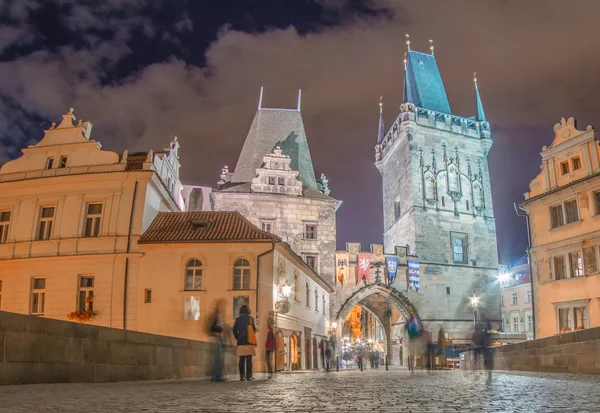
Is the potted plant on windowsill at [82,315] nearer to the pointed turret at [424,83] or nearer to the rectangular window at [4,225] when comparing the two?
the rectangular window at [4,225]

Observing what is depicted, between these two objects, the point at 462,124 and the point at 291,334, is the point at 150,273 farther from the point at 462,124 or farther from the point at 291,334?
the point at 462,124

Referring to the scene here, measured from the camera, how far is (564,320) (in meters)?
26.1

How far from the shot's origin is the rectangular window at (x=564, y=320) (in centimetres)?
2581

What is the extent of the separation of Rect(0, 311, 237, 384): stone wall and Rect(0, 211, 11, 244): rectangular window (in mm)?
17778

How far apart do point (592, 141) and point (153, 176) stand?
2001 centimetres

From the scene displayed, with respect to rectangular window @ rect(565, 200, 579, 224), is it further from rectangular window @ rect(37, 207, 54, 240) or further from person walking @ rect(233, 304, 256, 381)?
rectangular window @ rect(37, 207, 54, 240)

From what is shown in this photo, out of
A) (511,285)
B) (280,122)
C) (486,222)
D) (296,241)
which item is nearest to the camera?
(296,241)

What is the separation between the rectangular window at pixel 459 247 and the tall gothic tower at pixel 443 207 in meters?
0.08

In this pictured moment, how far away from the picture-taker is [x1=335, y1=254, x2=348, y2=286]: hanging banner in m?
41.8

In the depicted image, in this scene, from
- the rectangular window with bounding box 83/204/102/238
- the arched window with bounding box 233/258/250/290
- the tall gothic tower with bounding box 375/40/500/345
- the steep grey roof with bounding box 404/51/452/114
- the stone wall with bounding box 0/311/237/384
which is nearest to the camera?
the stone wall with bounding box 0/311/237/384

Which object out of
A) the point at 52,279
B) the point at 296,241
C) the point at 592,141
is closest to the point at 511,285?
the point at 296,241

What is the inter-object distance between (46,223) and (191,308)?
831 cm

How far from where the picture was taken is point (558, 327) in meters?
26.2

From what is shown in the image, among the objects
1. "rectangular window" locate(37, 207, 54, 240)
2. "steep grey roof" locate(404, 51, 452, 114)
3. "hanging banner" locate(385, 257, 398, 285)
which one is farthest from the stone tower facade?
"steep grey roof" locate(404, 51, 452, 114)
